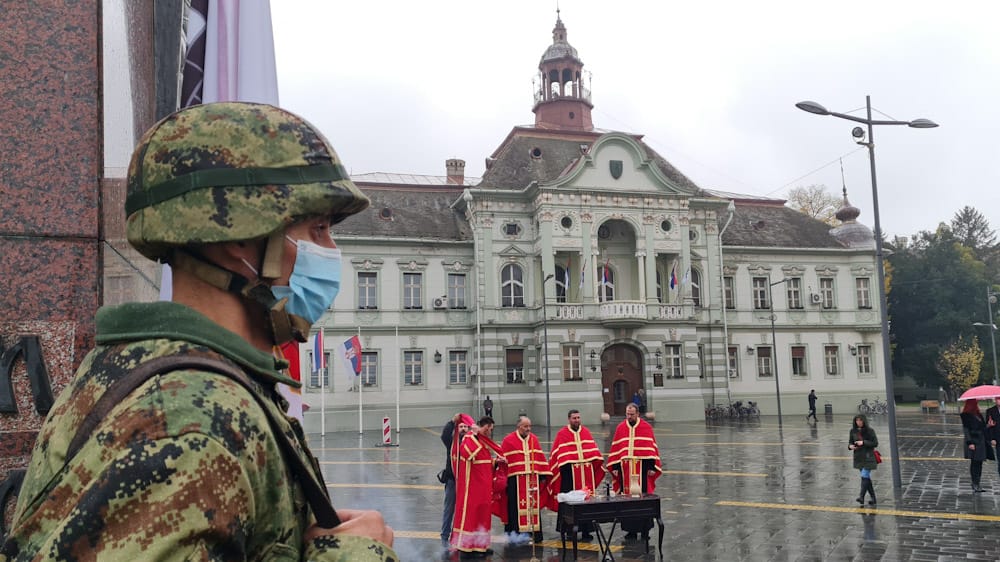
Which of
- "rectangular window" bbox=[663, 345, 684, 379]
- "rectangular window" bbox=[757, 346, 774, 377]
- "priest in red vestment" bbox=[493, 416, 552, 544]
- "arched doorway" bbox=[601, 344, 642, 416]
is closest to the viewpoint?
"priest in red vestment" bbox=[493, 416, 552, 544]

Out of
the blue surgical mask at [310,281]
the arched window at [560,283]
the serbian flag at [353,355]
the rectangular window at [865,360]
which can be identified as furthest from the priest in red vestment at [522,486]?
the rectangular window at [865,360]

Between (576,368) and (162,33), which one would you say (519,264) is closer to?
(576,368)

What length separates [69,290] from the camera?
3.09 meters

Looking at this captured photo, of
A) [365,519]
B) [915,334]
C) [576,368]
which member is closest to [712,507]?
[365,519]

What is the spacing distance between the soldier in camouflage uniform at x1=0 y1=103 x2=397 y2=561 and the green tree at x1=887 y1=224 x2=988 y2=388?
2456 inches

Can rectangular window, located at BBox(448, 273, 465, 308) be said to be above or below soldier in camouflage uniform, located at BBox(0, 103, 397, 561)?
above

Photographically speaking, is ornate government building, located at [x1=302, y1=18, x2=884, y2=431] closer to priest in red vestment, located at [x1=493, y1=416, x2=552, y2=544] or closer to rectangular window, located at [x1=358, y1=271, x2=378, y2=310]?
rectangular window, located at [x1=358, y1=271, x2=378, y2=310]

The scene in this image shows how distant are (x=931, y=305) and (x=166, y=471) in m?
65.0

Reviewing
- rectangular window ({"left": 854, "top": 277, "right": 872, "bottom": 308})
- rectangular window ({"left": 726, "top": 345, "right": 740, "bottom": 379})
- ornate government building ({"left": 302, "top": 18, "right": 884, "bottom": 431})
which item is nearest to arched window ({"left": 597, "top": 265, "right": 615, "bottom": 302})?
ornate government building ({"left": 302, "top": 18, "right": 884, "bottom": 431})

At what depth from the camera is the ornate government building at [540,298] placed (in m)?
35.8

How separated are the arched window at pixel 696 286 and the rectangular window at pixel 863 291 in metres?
10.0

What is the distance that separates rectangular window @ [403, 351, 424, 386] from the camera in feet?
119

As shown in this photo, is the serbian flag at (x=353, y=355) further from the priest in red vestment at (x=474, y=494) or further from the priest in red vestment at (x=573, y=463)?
the priest in red vestment at (x=474, y=494)

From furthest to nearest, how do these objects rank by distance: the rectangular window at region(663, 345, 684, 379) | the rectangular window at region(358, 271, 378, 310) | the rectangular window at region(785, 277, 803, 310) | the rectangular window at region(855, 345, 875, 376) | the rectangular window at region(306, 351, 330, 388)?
the rectangular window at region(855, 345, 875, 376)
the rectangular window at region(785, 277, 803, 310)
the rectangular window at region(663, 345, 684, 379)
the rectangular window at region(358, 271, 378, 310)
the rectangular window at region(306, 351, 330, 388)
